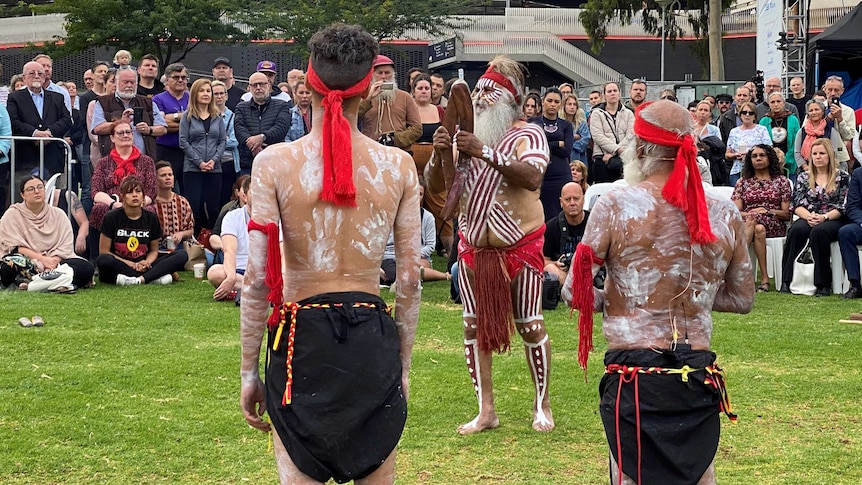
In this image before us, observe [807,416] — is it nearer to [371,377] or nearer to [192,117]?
[371,377]

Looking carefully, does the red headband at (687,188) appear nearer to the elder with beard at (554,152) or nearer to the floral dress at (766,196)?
the elder with beard at (554,152)

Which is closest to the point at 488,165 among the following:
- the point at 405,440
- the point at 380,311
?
the point at 405,440

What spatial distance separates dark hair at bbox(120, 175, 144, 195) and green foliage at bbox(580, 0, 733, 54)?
86.5ft

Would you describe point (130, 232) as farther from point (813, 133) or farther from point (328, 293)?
point (328, 293)

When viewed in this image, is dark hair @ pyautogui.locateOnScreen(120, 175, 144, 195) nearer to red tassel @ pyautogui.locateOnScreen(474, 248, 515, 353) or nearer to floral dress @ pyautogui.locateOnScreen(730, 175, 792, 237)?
red tassel @ pyautogui.locateOnScreen(474, 248, 515, 353)

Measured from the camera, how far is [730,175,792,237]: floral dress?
39.1 ft

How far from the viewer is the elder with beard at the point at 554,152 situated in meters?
11.5

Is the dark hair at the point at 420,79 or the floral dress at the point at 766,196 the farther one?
the dark hair at the point at 420,79

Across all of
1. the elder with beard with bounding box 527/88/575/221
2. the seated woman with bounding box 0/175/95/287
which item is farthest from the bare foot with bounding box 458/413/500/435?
the seated woman with bounding box 0/175/95/287

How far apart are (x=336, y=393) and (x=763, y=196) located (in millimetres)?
9512

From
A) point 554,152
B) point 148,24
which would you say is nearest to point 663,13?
point 148,24

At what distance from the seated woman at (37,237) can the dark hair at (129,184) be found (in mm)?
634

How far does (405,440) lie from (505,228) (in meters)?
1.27

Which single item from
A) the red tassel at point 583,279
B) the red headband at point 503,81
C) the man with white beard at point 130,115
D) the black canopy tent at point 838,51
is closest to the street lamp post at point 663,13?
the black canopy tent at point 838,51
